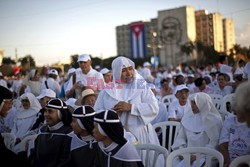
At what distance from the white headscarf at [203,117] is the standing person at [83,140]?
1.65 metres

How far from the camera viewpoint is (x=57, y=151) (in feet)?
11.8

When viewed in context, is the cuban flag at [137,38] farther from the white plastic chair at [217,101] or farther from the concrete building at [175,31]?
the concrete building at [175,31]

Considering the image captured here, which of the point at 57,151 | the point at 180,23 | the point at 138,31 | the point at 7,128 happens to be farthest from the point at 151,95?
the point at 180,23

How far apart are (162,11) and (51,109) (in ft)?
272

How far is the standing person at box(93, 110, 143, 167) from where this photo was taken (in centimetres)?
288

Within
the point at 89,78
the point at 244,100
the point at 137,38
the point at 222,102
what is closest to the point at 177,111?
the point at 222,102

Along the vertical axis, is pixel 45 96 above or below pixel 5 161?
above

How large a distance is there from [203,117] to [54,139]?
2108 millimetres

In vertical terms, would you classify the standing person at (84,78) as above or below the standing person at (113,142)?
above

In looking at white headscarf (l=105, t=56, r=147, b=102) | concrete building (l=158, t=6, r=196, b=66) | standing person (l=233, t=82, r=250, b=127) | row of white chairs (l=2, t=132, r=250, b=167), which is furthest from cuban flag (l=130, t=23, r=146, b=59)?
concrete building (l=158, t=6, r=196, b=66)

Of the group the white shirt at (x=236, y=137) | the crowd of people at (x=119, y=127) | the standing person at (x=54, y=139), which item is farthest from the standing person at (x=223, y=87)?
the standing person at (x=54, y=139)

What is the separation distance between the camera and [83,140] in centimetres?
344

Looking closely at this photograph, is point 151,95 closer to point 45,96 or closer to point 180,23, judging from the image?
point 45,96

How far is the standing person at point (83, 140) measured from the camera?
337cm
